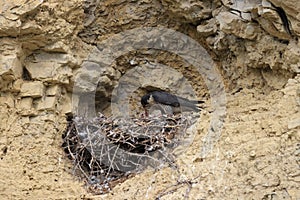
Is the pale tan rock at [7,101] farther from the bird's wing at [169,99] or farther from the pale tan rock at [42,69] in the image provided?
the bird's wing at [169,99]

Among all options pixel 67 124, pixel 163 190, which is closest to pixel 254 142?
pixel 163 190

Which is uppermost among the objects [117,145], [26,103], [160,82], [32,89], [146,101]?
[32,89]

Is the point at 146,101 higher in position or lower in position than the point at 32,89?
lower

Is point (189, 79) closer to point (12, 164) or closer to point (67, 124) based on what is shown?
point (67, 124)

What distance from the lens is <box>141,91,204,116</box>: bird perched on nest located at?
6418 mm

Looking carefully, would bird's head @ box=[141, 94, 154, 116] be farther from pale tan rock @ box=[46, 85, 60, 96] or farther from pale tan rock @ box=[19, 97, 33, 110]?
→ pale tan rock @ box=[19, 97, 33, 110]

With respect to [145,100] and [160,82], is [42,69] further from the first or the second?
[160,82]

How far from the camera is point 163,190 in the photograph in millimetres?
4746

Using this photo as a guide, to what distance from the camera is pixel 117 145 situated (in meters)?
5.77

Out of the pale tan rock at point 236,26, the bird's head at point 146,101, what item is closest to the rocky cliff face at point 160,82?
the pale tan rock at point 236,26

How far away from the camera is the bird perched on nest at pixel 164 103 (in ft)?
21.1

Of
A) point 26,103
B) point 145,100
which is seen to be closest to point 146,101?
point 145,100

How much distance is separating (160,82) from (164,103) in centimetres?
24

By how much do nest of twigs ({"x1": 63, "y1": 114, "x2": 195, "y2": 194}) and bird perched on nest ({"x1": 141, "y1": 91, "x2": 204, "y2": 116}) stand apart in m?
0.30
